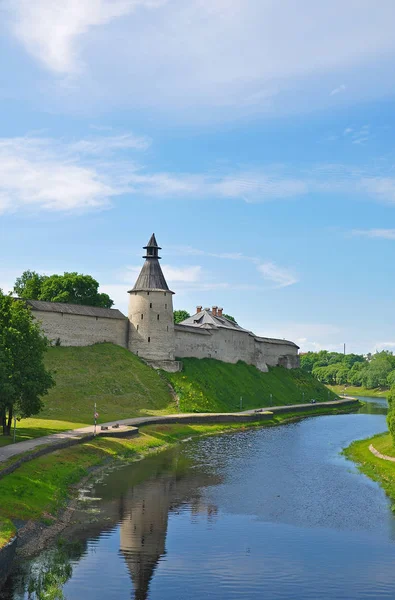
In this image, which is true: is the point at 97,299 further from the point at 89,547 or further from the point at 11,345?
the point at 89,547

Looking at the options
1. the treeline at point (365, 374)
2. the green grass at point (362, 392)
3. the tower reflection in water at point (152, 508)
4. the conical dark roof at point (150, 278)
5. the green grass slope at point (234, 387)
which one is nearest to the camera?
the tower reflection in water at point (152, 508)

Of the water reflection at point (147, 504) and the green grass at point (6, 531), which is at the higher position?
the green grass at point (6, 531)

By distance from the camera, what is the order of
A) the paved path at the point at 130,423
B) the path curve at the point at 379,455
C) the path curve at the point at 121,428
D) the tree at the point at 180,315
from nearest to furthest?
the path curve at the point at 121,428, the paved path at the point at 130,423, the path curve at the point at 379,455, the tree at the point at 180,315

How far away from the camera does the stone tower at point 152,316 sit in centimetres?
6356

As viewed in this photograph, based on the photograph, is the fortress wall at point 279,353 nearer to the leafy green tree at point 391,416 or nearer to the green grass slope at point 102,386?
the green grass slope at point 102,386

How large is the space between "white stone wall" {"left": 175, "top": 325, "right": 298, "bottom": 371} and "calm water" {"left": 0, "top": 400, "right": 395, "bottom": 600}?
31448 mm

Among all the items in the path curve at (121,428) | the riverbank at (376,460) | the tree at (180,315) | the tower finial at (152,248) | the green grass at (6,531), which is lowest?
the riverbank at (376,460)

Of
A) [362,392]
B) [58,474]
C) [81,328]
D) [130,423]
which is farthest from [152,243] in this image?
[362,392]

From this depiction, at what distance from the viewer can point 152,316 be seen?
63906 mm

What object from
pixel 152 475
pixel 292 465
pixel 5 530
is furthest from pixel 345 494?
pixel 5 530

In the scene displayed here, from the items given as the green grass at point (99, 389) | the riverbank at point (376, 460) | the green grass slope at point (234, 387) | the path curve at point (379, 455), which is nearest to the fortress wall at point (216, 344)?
the green grass slope at point (234, 387)

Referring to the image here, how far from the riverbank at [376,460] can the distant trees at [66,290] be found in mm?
37008

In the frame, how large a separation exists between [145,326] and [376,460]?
31040mm

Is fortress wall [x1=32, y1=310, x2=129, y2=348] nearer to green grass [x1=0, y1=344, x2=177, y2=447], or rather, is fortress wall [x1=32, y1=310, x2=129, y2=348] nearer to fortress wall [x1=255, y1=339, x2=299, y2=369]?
green grass [x1=0, y1=344, x2=177, y2=447]
